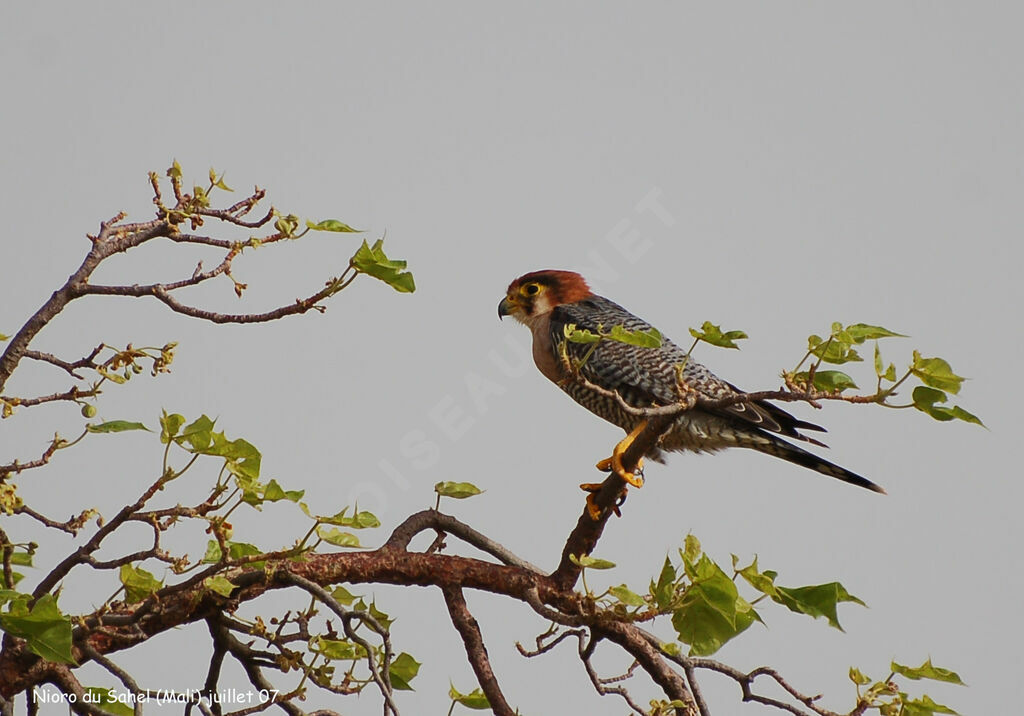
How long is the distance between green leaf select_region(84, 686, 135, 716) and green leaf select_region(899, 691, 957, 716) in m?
1.63

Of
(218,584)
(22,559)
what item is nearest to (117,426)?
(218,584)

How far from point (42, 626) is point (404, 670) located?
0.95 meters

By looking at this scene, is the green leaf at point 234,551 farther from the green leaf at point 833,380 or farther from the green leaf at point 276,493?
the green leaf at point 833,380

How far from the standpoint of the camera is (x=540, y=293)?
4.65m

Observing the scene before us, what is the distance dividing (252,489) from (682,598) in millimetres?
858

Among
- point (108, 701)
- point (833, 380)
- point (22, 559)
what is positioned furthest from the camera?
point (22, 559)

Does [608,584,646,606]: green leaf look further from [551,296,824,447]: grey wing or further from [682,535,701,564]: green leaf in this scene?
[551,296,824,447]: grey wing

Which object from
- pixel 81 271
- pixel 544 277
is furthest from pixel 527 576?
pixel 544 277

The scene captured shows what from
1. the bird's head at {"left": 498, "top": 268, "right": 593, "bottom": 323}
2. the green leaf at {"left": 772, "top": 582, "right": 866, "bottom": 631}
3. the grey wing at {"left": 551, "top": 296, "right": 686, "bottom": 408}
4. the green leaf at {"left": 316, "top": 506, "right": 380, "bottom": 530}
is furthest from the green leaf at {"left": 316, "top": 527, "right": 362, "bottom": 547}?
the bird's head at {"left": 498, "top": 268, "right": 593, "bottom": 323}

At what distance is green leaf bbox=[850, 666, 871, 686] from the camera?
2.24 meters

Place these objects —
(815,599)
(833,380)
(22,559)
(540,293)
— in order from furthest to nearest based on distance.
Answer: (540,293) < (22,559) < (815,599) < (833,380)

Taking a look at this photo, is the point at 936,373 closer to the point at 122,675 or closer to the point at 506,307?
the point at 122,675

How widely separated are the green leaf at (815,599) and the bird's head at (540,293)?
2.42 m

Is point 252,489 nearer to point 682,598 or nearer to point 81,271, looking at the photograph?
point 81,271
